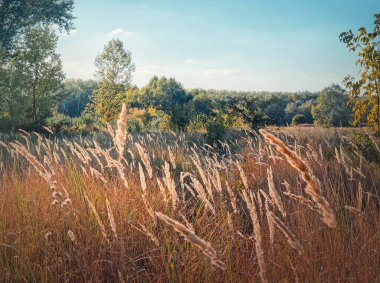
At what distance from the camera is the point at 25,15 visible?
19.0m

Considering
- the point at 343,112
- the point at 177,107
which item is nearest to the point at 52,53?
the point at 177,107

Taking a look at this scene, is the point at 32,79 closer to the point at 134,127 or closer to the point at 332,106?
the point at 134,127

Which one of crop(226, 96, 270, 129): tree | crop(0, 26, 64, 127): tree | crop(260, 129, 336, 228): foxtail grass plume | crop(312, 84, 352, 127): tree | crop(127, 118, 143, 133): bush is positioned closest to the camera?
crop(260, 129, 336, 228): foxtail grass plume

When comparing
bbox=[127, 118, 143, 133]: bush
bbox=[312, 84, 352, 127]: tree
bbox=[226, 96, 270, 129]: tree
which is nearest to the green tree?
bbox=[127, 118, 143, 133]: bush

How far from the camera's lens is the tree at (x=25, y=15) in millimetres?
18672

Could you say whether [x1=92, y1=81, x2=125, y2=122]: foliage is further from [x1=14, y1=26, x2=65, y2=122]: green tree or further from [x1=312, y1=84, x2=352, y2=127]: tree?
[x1=312, y1=84, x2=352, y2=127]: tree

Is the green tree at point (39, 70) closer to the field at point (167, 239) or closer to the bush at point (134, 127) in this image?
the bush at point (134, 127)

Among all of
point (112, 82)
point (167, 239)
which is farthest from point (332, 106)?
point (167, 239)

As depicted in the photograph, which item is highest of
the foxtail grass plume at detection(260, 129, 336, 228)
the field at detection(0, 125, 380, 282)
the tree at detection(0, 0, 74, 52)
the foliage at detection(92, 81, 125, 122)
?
the tree at detection(0, 0, 74, 52)

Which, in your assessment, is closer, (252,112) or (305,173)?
(305,173)

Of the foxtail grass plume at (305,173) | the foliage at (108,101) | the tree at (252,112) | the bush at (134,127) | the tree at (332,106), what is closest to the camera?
the foxtail grass plume at (305,173)

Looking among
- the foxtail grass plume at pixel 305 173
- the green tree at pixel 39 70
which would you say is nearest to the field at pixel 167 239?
the foxtail grass plume at pixel 305 173

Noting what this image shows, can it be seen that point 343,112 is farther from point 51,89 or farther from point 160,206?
point 160,206

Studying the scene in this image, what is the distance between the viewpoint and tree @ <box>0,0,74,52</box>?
61.3 feet
